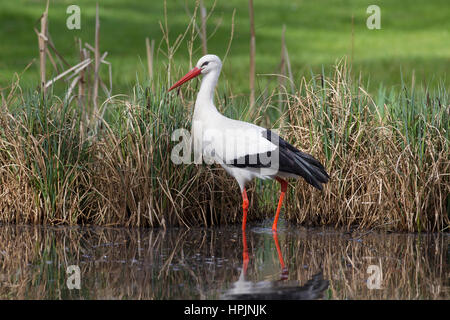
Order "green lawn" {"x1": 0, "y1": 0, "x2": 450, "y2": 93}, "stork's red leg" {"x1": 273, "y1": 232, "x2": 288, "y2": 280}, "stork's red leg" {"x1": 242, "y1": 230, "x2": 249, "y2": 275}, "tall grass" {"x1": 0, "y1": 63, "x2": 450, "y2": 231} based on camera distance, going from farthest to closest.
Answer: "green lawn" {"x1": 0, "y1": 0, "x2": 450, "y2": 93} → "tall grass" {"x1": 0, "y1": 63, "x2": 450, "y2": 231} → "stork's red leg" {"x1": 242, "y1": 230, "x2": 249, "y2": 275} → "stork's red leg" {"x1": 273, "y1": 232, "x2": 288, "y2": 280}

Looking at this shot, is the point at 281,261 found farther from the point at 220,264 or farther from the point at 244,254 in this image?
the point at 220,264

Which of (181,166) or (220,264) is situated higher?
(181,166)

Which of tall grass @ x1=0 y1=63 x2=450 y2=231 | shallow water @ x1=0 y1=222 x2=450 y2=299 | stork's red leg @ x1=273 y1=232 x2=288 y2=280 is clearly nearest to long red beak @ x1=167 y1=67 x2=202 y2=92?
tall grass @ x1=0 y1=63 x2=450 y2=231

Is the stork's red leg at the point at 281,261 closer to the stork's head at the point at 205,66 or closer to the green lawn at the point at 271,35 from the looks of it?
the stork's head at the point at 205,66

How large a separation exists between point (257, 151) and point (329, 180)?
846 millimetres

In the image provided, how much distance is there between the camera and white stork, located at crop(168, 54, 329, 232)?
7457 mm

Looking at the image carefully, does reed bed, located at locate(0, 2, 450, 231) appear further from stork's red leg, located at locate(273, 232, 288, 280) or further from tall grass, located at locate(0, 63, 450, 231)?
stork's red leg, located at locate(273, 232, 288, 280)

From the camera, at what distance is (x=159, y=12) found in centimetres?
2522

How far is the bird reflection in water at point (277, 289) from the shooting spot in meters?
5.47

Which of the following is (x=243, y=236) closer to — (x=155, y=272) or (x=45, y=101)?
(x=155, y=272)

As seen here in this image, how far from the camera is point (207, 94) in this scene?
8016 millimetres

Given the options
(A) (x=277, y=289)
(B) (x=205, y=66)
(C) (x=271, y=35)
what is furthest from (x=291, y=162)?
(C) (x=271, y=35)

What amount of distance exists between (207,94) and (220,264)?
2133 millimetres

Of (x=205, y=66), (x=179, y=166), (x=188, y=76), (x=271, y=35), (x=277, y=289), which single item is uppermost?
(x=271, y=35)
